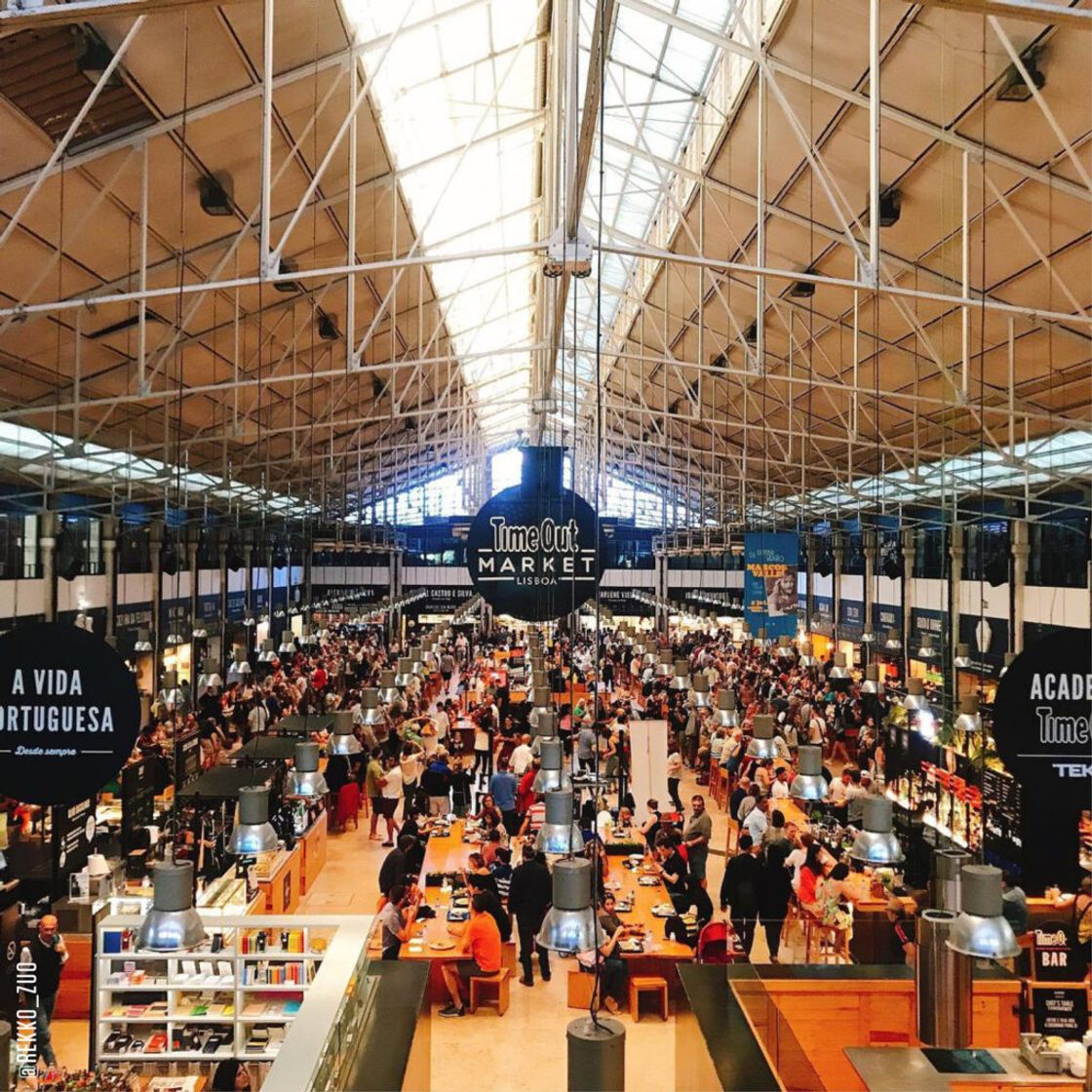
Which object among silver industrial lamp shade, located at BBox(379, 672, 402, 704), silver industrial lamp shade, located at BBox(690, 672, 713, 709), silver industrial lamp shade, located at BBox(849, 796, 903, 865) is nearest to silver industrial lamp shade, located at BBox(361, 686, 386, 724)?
silver industrial lamp shade, located at BBox(379, 672, 402, 704)

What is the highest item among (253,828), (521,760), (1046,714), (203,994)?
(1046,714)

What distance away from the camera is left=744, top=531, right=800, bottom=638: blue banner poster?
16.5 meters

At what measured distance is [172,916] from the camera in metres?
4.89

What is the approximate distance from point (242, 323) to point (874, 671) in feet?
30.2

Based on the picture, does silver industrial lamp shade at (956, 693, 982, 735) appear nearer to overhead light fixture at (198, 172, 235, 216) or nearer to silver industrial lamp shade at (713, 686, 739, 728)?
silver industrial lamp shade at (713, 686, 739, 728)

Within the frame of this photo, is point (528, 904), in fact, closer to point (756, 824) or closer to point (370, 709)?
point (756, 824)

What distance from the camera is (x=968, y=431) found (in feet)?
55.5

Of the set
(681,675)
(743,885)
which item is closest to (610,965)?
(743,885)

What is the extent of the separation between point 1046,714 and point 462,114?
8251mm

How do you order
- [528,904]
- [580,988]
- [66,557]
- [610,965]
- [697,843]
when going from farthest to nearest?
[66,557] < [697,843] < [528,904] < [580,988] < [610,965]

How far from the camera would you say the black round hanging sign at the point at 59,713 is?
489 centimetres

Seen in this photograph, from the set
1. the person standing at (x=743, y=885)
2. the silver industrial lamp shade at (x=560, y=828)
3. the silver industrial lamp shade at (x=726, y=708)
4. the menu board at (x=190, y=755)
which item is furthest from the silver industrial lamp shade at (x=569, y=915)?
the menu board at (x=190, y=755)

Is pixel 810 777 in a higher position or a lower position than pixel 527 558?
lower

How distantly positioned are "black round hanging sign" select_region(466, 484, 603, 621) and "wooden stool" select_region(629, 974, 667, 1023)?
9.36ft
